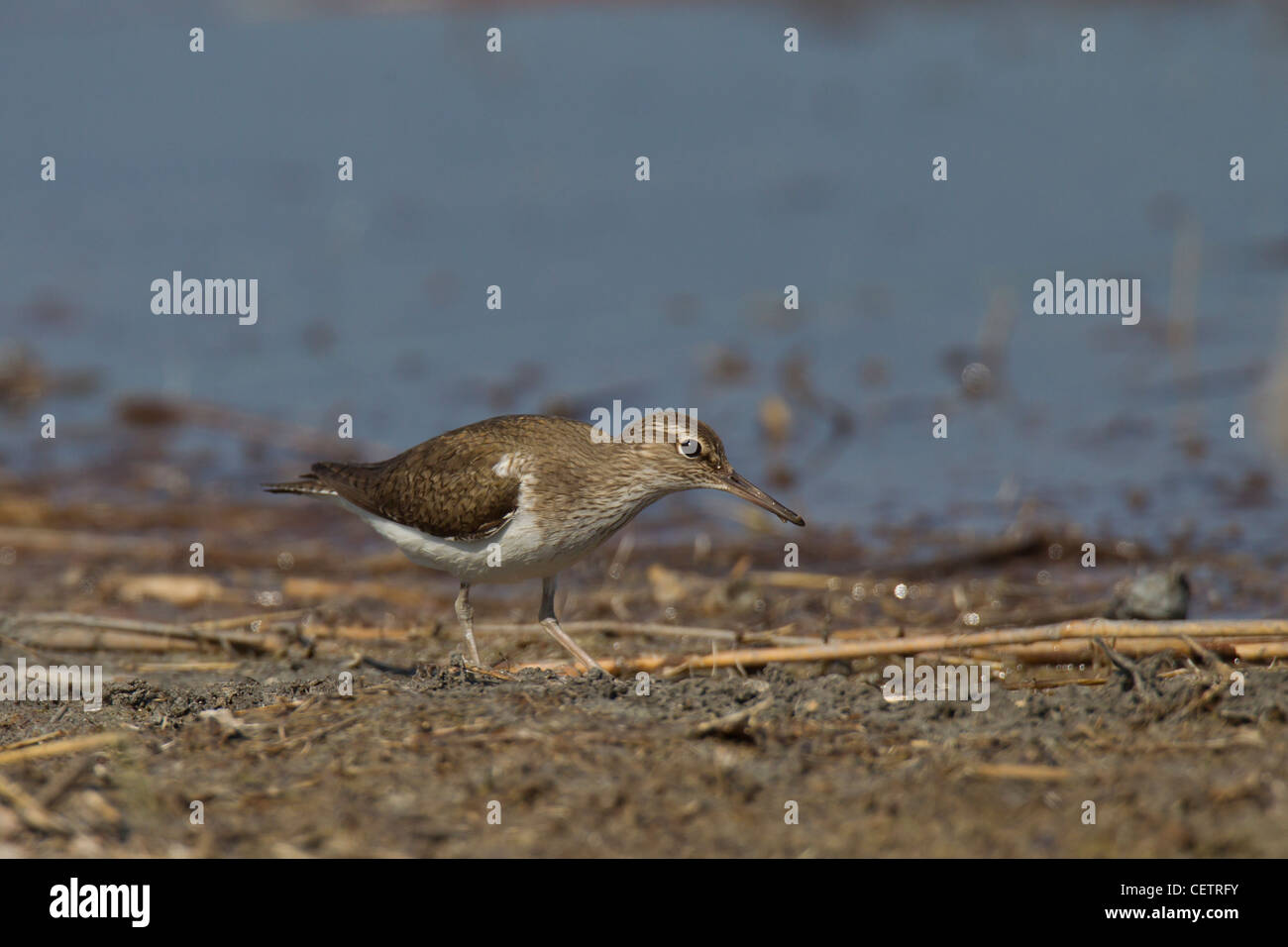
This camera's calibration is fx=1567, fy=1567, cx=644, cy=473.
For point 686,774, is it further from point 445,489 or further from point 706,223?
point 706,223

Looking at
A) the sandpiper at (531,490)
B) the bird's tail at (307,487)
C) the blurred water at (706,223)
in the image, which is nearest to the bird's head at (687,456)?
the sandpiper at (531,490)

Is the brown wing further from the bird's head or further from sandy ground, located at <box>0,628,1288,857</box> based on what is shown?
sandy ground, located at <box>0,628,1288,857</box>

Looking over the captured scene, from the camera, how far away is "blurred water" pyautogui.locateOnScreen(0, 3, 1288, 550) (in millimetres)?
12328

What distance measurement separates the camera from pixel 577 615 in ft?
28.1

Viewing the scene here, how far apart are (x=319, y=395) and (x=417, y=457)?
5924mm

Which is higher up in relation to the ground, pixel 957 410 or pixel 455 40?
pixel 455 40

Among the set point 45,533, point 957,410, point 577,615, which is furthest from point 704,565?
point 45,533

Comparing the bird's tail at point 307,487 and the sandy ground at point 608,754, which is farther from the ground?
the bird's tail at point 307,487

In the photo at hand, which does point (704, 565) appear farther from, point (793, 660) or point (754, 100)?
point (754, 100)

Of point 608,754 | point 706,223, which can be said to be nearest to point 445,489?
point 608,754

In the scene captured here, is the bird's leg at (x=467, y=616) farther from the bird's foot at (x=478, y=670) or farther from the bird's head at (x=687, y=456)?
the bird's head at (x=687, y=456)

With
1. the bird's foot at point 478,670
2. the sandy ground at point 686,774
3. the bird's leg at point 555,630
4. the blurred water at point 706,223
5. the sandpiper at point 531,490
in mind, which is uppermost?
the blurred water at point 706,223

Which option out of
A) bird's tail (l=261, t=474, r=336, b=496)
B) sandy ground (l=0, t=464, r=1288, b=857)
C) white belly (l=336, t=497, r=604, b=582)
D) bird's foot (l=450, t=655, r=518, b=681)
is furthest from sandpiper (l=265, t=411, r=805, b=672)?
bird's foot (l=450, t=655, r=518, b=681)

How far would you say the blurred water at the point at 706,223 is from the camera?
40.4 feet
